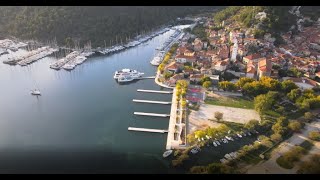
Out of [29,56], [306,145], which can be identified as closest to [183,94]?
[306,145]

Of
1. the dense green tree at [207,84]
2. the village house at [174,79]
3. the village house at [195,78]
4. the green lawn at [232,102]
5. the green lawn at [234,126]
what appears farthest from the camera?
the village house at [174,79]

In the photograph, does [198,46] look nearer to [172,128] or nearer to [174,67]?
[174,67]

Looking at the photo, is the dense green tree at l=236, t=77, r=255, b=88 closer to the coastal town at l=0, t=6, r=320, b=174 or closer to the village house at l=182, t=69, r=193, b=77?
the coastal town at l=0, t=6, r=320, b=174

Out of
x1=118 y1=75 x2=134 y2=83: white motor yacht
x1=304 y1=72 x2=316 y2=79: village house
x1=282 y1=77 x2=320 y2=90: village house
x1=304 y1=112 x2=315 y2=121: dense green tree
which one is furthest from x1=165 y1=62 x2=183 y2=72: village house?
x1=304 y1=112 x2=315 y2=121: dense green tree

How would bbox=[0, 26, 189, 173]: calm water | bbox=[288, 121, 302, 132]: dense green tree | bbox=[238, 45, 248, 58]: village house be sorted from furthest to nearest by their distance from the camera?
1. bbox=[238, 45, 248, 58]: village house
2. bbox=[288, 121, 302, 132]: dense green tree
3. bbox=[0, 26, 189, 173]: calm water

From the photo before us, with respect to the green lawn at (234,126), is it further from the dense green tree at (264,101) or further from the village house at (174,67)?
the village house at (174,67)

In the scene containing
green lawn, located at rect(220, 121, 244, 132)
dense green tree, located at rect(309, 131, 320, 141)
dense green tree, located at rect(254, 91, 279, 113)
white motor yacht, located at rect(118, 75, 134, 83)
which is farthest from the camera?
white motor yacht, located at rect(118, 75, 134, 83)

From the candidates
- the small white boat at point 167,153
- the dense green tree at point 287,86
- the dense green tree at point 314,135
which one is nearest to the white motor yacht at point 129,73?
the dense green tree at point 287,86
